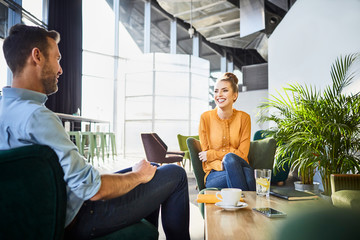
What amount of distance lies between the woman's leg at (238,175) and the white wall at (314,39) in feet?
6.39

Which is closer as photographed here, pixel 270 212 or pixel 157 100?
pixel 270 212

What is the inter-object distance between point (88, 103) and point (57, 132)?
8.37m

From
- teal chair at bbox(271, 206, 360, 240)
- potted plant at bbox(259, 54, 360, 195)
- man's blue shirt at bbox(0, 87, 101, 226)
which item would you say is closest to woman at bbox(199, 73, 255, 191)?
potted plant at bbox(259, 54, 360, 195)

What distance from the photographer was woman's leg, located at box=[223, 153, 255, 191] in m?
1.88

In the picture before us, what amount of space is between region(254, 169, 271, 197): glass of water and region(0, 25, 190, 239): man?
463 mm

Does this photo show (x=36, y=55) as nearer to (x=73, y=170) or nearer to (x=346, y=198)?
(x=73, y=170)

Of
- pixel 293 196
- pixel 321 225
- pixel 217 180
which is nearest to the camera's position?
pixel 321 225

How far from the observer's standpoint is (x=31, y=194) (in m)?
0.76

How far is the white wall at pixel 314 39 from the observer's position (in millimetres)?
3334

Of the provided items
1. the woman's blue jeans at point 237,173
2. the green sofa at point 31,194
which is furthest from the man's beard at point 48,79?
the woman's blue jeans at point 237,173

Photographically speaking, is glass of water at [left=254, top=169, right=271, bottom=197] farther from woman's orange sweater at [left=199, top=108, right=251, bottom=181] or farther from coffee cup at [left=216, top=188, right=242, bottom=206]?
woman's orange sweater at [left=199, top=108, right=251, bottom=181]

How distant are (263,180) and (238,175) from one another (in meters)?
0.36

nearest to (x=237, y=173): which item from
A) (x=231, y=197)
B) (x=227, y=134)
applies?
(x=227, y=134)

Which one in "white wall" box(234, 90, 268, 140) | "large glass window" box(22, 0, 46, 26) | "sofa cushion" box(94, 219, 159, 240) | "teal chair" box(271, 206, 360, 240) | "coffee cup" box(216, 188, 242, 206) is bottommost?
"sofa cushion" box(94, 219, 159, 240)
